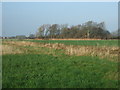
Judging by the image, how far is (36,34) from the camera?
120m

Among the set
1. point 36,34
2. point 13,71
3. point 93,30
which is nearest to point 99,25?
point 93,30

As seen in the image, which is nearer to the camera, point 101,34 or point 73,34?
point 101,34

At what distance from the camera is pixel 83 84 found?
771cm

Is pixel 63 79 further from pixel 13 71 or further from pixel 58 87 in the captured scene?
pixel 13 71

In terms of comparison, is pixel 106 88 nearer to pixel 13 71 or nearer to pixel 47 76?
pixel 47 76

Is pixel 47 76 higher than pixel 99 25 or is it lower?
lower

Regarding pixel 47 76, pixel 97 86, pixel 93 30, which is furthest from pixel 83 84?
pixel 93 30

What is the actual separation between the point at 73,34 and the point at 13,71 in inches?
3864

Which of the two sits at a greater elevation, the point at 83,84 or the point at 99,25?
the point at 99,25

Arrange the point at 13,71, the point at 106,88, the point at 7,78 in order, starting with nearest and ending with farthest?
the point at 106,88
the point at 7,78
the point at 13,71

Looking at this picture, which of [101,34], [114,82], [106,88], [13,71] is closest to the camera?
[106,88]

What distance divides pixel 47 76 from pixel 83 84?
6.46ft

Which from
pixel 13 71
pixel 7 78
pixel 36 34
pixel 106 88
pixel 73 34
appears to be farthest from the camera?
pixel 36 34

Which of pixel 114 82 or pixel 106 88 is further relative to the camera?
pixel 114 82
